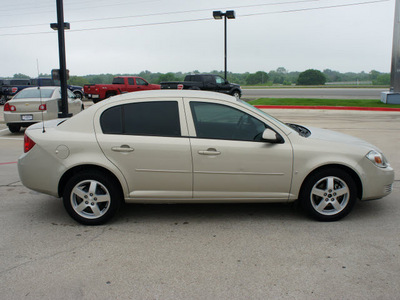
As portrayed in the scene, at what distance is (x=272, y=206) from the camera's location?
5.37 m

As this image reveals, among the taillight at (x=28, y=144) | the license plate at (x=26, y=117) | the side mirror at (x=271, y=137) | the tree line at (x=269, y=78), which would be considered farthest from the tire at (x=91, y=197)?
the tree line at (x=269, y=78)

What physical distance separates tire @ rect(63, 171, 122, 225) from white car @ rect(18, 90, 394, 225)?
0.04 feet

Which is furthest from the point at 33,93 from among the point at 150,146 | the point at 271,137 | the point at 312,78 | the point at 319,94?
the point at 312,78

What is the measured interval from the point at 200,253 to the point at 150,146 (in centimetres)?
136

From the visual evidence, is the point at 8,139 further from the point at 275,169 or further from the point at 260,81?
the point at 260,81

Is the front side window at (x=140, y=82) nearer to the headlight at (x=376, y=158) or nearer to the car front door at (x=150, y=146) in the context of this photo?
the car front door at (x=150, y=146)

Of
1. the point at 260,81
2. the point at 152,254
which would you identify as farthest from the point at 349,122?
the point at 260,81

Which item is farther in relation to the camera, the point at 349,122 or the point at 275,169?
the point at 349,122

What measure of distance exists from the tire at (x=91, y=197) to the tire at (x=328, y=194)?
2.26 m

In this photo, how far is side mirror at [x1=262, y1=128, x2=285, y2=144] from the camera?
178 inches

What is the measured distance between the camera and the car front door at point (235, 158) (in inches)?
180

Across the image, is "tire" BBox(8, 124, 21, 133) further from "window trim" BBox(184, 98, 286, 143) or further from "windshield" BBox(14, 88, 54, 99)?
"window trim" BBox(184, 98, 286, 143)

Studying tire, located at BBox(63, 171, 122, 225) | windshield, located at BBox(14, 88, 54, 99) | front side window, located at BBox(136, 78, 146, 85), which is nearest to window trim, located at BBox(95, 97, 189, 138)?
tire, located at BBox(63, 171, 122, 225)

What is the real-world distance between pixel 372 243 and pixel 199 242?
181 cm
